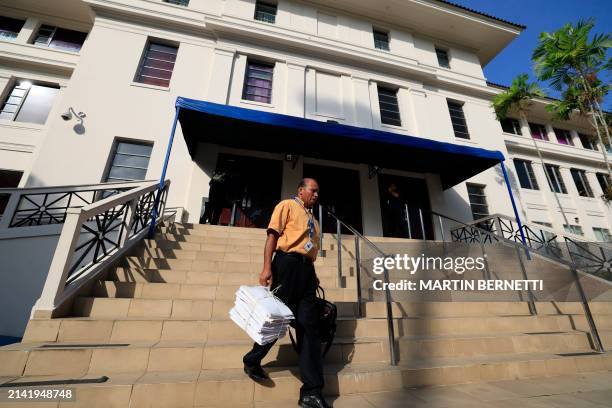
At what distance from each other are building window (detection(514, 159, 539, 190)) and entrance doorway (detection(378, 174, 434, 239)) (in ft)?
21.8

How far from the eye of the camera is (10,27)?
30.3 feet

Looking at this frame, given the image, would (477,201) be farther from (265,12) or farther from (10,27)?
(10,27)

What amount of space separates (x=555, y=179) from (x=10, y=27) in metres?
24.6

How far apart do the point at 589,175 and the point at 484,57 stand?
852cm

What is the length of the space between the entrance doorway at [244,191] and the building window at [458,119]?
7.99 m

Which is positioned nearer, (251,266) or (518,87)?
(251,266)

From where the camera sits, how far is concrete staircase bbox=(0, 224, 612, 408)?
1.92 m

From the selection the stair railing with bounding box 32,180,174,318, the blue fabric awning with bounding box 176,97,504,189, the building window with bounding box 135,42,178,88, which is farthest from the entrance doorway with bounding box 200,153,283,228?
the building window with bounding box 135,42,178,88

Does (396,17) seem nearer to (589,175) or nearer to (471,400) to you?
(589,175)

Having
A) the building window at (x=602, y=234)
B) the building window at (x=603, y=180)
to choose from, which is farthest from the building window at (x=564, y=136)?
the building window at (x=602, y=234)

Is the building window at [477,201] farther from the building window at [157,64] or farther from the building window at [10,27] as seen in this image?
the building window at [10,27]

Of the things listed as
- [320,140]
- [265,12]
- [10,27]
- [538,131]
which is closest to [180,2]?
[265,12]

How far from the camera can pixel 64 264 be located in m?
2.56

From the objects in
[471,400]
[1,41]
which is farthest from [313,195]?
[1,41]
